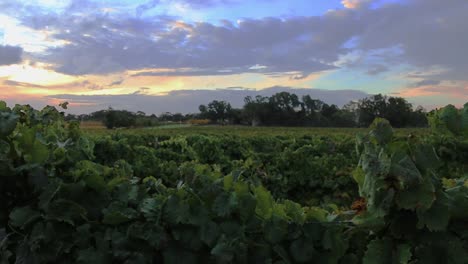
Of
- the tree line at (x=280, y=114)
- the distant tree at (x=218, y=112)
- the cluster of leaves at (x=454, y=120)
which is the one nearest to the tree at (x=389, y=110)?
the tree line at (x=280, y=114)

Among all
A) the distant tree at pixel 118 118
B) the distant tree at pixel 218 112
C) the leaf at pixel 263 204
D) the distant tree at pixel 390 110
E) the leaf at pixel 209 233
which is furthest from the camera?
the distant tree at pixel 218 112

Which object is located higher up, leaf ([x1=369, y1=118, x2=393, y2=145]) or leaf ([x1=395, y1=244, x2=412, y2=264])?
leaf ([x1=369, y1=118, x2=393, y2=145])

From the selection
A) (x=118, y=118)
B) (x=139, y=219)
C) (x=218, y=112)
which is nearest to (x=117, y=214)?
(x=139, y=219)

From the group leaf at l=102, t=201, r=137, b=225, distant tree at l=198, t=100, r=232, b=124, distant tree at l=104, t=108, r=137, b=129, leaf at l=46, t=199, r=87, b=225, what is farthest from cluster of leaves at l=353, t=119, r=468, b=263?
distant tree at l=198, t=100, r=232, b=124

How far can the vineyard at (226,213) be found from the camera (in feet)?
6.36

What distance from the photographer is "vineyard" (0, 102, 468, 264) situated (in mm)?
1939

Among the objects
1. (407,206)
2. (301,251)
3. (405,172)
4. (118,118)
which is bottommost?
(118,118)

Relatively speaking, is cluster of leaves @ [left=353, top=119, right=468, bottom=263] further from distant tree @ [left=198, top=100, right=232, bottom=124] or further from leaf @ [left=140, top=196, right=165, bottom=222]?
distant tree @ [left=198, top=100, right=232, bottom=124]

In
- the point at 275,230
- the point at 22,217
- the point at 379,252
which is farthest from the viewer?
the point at 22,217

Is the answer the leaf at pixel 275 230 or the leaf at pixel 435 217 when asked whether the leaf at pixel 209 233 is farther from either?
the leaf at pixel 435 217

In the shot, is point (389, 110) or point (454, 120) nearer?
point (454, 120)

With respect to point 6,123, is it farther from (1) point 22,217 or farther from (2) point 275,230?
(2) point 275,230

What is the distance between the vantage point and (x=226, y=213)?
2.06 meters

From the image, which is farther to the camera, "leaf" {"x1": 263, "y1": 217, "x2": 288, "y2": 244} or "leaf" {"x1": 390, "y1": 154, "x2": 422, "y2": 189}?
"leaf" {"x1": 263, "y1": 217, "x2": 288, "y2": 244}
